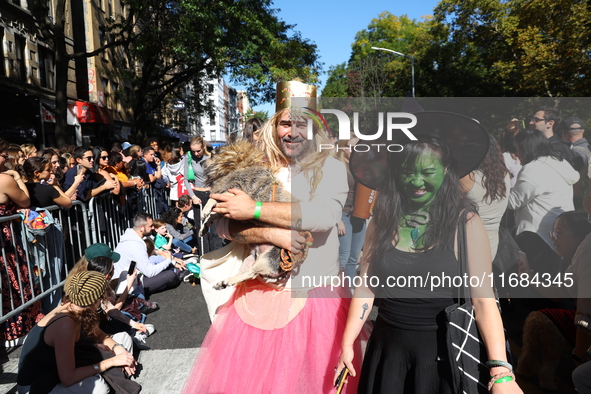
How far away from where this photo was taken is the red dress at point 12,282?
3.84 m

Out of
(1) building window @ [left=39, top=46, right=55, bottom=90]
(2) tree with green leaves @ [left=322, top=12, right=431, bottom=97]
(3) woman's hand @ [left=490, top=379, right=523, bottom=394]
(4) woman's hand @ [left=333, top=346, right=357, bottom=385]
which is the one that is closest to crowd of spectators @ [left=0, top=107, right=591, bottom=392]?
(3) woman's hand @ [left=490, top=379, right=523, bottom=394]

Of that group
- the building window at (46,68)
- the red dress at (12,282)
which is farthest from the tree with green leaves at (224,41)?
the red dress at (12,282)

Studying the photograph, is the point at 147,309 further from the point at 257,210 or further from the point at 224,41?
the point at 224,41

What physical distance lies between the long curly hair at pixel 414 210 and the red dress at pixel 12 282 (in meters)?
3.49

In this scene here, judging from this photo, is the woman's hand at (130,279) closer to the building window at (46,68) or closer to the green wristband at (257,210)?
the green wristband at (257,210)

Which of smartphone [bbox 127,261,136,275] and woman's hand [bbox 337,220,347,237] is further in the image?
smartphone [bbox 127,261,136,275]

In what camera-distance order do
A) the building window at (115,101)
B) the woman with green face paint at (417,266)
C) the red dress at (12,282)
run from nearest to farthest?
the woman with green face paint at (417,266), the red dress at (12,282), the building window at (115,101)

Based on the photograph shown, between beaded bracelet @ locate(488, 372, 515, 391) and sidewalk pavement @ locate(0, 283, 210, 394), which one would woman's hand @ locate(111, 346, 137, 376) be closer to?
sidewalk pavement @ locate(0, 283, 210, 394)

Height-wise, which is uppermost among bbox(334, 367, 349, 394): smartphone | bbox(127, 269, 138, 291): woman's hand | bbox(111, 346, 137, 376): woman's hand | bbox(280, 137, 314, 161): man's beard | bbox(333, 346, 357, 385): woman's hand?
bbox(280, 137, 314, 161): man's beard

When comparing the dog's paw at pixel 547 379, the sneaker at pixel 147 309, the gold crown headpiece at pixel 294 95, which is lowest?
the sneaker at pixel 147 309

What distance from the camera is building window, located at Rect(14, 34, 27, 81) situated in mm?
16906

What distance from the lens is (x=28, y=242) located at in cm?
418

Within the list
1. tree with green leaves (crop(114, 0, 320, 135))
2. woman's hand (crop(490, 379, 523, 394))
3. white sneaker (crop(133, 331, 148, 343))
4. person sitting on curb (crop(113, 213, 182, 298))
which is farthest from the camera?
tree with green leaves (crop(114, 0, 320, 135))

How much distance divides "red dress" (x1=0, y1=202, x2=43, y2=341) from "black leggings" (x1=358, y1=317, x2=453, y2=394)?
11.2 feet
